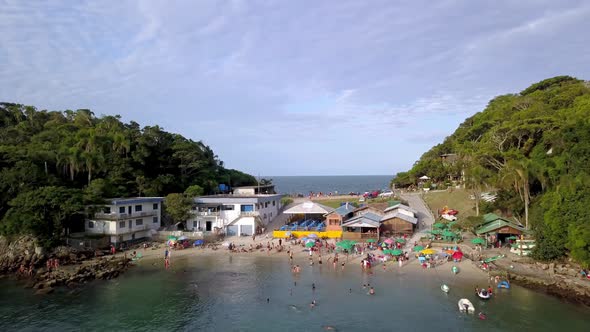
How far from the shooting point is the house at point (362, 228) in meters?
46.7

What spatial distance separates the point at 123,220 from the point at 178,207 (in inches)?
277

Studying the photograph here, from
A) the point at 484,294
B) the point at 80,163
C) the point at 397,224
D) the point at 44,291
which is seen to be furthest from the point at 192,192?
the point at 484,294

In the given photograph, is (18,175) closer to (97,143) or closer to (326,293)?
(97,143)

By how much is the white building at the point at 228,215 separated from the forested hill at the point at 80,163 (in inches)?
171

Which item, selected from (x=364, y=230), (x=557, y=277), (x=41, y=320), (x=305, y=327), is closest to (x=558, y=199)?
(x=557, y=277)

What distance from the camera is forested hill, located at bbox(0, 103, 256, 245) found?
43.0m

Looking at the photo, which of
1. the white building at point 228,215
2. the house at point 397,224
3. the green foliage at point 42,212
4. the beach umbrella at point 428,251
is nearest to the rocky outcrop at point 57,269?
the green foliage at point 42,212

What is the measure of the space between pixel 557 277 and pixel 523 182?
14257mm

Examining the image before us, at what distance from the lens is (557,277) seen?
31.8 meters

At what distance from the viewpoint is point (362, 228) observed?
157ft

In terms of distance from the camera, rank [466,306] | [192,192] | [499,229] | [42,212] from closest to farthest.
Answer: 1. [466,306]
2. [499,229]
3. [42,212]
4. [192,192]

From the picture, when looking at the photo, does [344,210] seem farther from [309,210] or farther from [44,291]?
[44,291]

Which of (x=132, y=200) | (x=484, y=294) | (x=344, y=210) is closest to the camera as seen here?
(x=484, y=294)

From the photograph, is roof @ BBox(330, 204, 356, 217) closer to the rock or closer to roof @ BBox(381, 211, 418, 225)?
roof @ BBox(381, 211, 418, 225)
